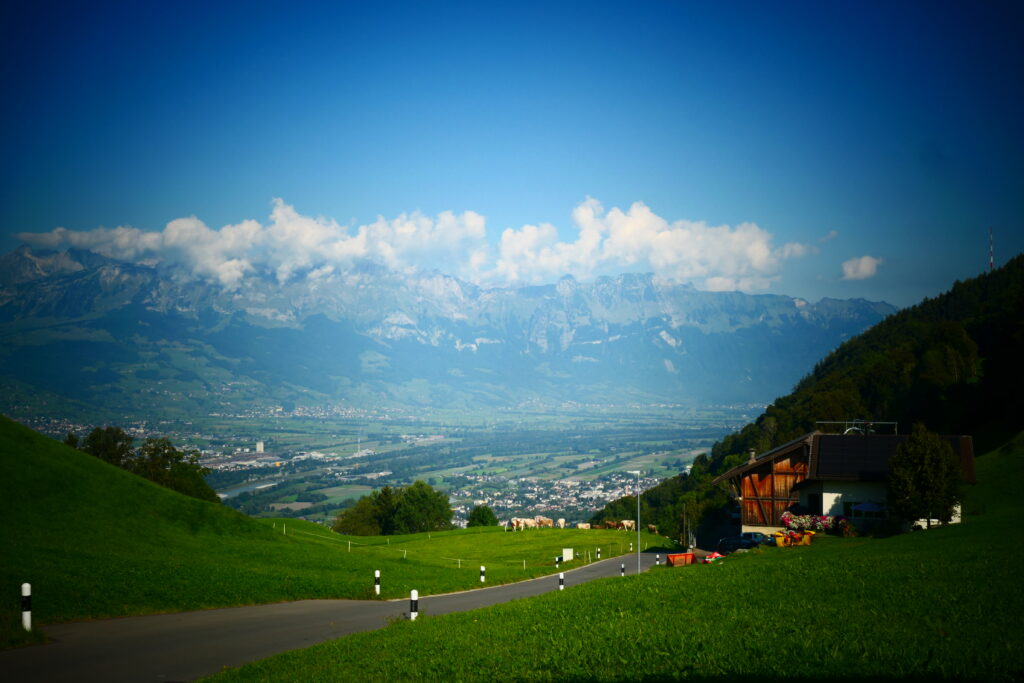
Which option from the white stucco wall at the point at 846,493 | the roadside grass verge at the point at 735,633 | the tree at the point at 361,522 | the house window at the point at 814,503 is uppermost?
the roadside grass verge at the point at 735,633

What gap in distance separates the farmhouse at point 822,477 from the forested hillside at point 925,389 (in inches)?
528

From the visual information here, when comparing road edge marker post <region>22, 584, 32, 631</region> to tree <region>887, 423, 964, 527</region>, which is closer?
road edge marker post <region>22, 584, 32, 631</region>

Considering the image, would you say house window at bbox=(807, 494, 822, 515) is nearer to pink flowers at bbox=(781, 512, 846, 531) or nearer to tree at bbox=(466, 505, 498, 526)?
pink flowers at bbox=(781, 512, 846, 531)

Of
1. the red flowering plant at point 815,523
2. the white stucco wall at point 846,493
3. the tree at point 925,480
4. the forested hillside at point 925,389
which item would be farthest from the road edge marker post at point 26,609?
the forested hillside at point 925,389

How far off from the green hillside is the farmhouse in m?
24.2

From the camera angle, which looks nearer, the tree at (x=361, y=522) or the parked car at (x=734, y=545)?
the parked car at (x=734, y=545)

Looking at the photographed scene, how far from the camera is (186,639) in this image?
52.3 ft

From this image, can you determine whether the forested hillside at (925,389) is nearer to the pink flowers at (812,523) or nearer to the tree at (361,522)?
the pink flowers at (812,523)

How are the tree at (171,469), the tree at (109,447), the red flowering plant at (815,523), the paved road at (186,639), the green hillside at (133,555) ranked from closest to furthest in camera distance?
the paved road at (186,639), the green hillside at (133,555), the red flowering plant at (815,523), the tree at (171,469), the tree at (109,447)

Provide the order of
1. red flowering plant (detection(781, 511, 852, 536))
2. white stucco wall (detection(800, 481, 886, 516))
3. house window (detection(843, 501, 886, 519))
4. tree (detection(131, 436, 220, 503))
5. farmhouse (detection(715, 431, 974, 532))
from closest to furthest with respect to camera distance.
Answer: red flowering plant (detection(781, 511, 852, 536))
house window (detection(843, 501, 886, 519))
white stucco wall (detection(800, 481, 886, 516))
farmhouse (detection(715, 431, 974, 532))
tree (detection(131, 436, 220, 503))

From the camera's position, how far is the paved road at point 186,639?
12.8 m

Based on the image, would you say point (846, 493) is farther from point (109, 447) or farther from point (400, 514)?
point (109, 447)

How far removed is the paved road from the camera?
12773 millimetres

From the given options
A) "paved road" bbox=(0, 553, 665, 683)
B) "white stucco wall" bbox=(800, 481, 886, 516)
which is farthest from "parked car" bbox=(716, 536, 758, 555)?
"paved road" bbox=(0, 553, 665, 683)
